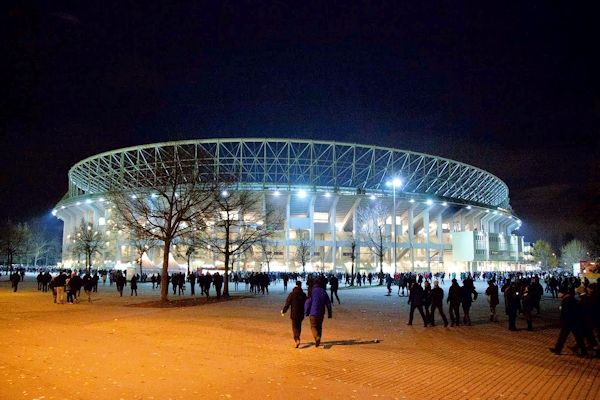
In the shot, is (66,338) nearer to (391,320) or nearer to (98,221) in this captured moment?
(391,320)

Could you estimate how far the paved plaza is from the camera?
741 centimetres

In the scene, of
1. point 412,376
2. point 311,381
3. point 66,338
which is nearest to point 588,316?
point 412,376

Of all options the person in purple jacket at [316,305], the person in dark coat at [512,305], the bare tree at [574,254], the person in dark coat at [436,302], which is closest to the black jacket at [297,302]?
the person in purple jacket at [316,305]

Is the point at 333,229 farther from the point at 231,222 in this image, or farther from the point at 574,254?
the point at 574,254

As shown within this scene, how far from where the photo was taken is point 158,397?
686cm

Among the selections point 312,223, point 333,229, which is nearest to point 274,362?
point 312,223

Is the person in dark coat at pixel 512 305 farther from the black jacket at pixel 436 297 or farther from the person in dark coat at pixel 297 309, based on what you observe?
the person in dark coat at pixel 297 309

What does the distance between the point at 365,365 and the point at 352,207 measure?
243 feet

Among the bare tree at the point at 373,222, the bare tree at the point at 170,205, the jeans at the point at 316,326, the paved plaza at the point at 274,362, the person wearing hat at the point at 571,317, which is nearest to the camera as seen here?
the paved plaza at the point at 274,362

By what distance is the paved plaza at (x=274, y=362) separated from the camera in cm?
741

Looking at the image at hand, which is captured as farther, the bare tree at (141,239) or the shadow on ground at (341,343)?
the bare tree at (141,239)

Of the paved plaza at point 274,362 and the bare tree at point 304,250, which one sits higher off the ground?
the bare tree at point 304,250

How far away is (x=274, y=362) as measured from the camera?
9523 mm

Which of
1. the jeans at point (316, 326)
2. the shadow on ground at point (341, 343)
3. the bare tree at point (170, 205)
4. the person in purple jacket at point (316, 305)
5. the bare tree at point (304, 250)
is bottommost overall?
the shadow on ground at point (341, 343)
